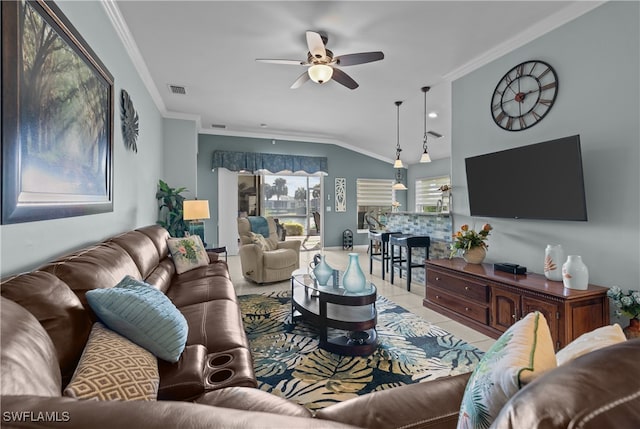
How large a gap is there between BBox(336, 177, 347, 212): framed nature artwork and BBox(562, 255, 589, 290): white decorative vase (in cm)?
571

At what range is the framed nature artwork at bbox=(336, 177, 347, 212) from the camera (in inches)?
307

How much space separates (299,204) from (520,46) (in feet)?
18.6

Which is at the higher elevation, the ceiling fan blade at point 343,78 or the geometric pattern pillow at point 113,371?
the ceiling fan blade at point 343,78

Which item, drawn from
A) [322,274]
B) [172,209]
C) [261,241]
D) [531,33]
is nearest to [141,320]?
[322,274]

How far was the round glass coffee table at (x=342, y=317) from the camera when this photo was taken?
2252 millimetres

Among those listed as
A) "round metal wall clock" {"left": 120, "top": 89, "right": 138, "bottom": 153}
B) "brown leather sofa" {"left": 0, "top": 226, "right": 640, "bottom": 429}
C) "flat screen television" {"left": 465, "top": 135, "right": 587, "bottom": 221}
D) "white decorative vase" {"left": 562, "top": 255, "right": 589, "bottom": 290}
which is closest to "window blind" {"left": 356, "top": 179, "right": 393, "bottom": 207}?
"flat screen television" {"left": 465, "top": 135, "right": 587, "bottom": 221}

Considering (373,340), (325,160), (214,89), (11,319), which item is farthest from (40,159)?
(325,160)

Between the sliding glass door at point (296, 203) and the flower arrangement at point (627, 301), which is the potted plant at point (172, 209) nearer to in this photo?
the sliding glass door at point (296, 203)

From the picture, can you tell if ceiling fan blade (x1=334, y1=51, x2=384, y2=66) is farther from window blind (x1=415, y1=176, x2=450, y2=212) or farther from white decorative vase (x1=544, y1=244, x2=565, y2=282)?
window blind (x1=415, y1=176, x2=450, y2=212)

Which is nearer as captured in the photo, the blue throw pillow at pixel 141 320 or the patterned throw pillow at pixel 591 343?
the patterned throw pillow at pixel 591 343

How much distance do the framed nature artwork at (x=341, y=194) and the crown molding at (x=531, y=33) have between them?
14.2ft

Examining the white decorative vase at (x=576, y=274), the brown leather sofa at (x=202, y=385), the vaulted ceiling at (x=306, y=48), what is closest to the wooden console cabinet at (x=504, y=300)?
the white decorative vase at (x=576, y=274)

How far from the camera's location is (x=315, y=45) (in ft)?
8.59

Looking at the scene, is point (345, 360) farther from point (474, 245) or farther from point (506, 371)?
point (474, 245)
